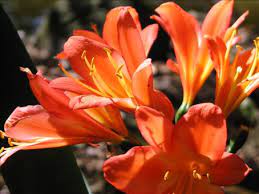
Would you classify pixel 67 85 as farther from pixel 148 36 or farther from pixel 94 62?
pixel 148 36

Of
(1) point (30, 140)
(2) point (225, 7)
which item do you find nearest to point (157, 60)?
(2) point (225, 7)

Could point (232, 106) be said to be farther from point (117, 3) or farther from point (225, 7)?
point (117, 3)

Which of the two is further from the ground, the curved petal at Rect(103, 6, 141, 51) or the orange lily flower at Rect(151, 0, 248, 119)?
the curved petal at Rect(103, 6, 141, 51)

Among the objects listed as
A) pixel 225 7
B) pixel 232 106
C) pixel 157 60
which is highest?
pixel 225 7

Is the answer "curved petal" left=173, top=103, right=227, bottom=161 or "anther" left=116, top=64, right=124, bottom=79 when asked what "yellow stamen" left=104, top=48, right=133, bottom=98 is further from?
"curved petal" left=173, top=103, right=227, bottom=161

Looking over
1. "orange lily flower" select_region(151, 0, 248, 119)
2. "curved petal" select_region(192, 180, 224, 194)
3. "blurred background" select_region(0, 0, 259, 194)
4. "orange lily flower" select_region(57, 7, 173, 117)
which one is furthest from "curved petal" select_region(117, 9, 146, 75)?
"blurred background" select_region(0, 0, 259, 194)

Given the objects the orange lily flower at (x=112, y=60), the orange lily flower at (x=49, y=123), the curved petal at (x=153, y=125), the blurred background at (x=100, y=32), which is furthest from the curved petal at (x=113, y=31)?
the blurred background at (x=100, y=32)
